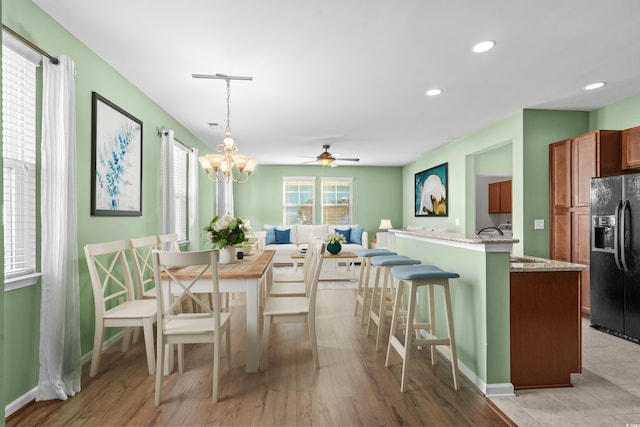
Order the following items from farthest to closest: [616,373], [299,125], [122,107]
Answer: [299,125] → [122,107] → [616,373]

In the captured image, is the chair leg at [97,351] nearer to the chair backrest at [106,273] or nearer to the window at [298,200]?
the chair backrest at [106,273]

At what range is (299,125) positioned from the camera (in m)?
5.13

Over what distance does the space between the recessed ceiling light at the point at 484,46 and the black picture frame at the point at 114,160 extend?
10.5 feet

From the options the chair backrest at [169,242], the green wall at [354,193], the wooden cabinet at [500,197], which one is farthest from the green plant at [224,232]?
the wooden cabinet at [500,197]

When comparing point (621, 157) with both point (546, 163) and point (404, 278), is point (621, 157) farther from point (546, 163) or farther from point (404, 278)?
point (404, 278)

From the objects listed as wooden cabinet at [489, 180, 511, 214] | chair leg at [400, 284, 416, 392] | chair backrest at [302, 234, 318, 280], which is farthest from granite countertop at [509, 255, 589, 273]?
wooden cabinet at [489, 180, 511, 214]

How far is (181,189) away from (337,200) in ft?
15.5

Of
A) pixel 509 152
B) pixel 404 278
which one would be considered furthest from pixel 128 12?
pixel 509 152

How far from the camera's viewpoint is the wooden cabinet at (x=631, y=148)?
3.50m

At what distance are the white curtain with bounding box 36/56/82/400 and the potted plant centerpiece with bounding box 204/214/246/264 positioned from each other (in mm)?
1007

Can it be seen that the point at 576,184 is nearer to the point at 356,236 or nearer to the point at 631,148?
the point at 631,148

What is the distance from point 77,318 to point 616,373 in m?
3.99

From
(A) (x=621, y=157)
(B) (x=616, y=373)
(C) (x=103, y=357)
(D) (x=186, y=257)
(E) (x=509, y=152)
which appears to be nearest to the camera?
(D) (x=186, y=257)

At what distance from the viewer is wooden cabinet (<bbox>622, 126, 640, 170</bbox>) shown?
3.50m
